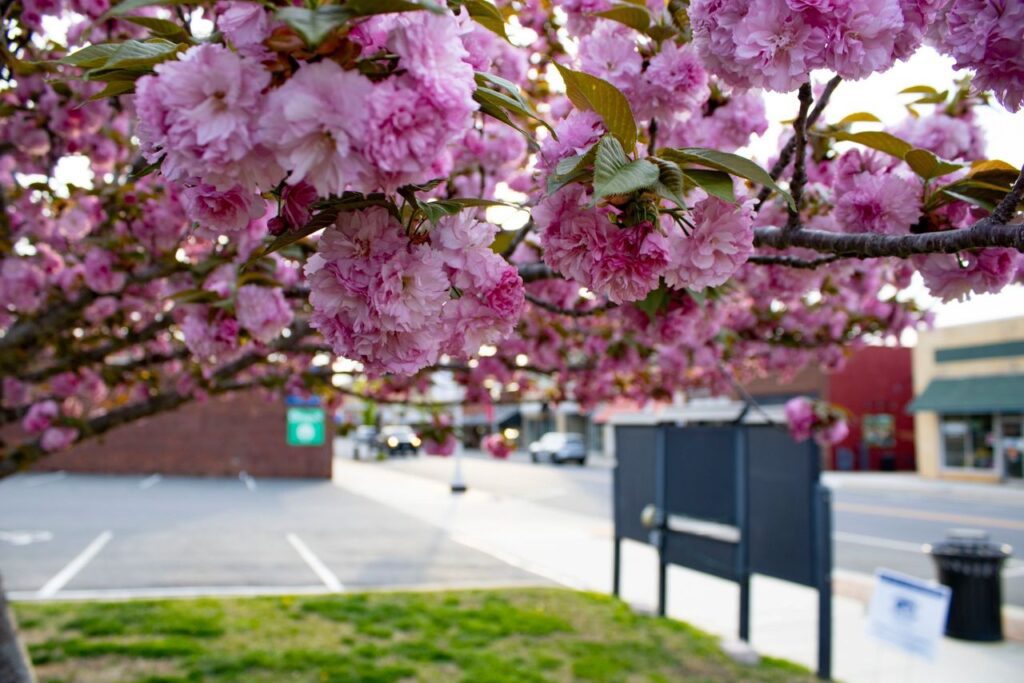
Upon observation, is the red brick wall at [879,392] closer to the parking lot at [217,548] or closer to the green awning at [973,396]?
the green awning at [973,396]

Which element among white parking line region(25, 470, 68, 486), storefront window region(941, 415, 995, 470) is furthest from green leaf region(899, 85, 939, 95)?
storefront window region(941, 415, 995, 470)

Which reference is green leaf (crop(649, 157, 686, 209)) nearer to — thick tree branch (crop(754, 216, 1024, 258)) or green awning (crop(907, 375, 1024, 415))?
thick tree branch (crop(754, 216, 1024, 258))

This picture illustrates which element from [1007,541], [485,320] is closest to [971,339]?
[1007,541]

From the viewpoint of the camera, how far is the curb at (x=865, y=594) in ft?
21.6

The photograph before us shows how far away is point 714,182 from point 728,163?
0.03 m

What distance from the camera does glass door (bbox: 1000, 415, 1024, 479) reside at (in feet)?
74.1

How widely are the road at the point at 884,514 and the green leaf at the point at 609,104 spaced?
9.18 m

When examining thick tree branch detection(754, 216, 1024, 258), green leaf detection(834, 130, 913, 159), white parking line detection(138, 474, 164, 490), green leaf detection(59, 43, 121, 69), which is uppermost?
green leaf detection(834, 130, 913, 159)

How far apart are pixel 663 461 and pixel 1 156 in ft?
17.6

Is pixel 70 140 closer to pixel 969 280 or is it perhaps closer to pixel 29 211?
pixel 29 211

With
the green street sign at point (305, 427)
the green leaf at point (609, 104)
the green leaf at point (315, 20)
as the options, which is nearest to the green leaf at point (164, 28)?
the green leaf at point (315, 20)

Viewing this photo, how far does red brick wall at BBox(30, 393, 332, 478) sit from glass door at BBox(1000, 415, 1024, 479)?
65.8 ft

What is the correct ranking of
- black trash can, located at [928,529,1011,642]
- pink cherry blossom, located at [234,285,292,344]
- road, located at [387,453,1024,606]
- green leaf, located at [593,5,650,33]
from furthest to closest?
road, located at [387,453,1024,606] → black trash can, located at [928,529,1011,642] → pink cherry blossom, located at [234,285,292,344] → green leaf, located at [593,5,650,33]

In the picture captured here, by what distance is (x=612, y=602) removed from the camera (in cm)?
734
